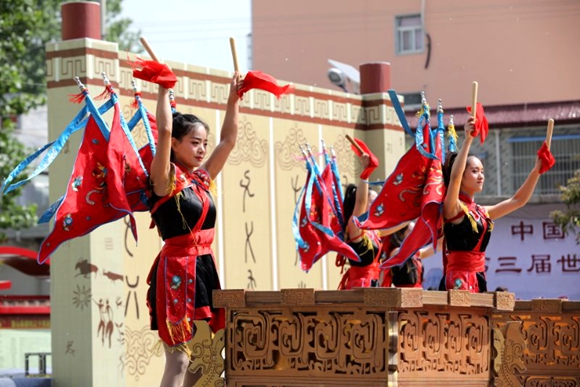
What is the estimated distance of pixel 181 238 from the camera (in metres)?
5.23

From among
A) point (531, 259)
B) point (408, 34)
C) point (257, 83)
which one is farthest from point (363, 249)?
point (408, 34)

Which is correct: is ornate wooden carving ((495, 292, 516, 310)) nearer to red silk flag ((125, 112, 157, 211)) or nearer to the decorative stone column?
red silk flag ((125, 112, 157, 211))

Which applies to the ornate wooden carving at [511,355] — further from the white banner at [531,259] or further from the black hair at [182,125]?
the white banner at [531,259]

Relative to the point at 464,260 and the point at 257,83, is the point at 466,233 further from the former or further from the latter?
the point at 257,83

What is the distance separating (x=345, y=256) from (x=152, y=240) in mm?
1437

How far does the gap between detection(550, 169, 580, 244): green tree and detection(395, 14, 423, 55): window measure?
11515 millimetres

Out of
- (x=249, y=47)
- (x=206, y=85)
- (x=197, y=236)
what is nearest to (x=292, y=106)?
(x=206, y=85)

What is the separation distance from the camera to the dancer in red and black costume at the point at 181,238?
5.08 metres

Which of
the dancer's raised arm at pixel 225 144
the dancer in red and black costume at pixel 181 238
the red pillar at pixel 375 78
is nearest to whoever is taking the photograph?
the dancer in red and black costume at pixel 181 238

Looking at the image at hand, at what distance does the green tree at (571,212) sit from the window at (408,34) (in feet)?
37.8

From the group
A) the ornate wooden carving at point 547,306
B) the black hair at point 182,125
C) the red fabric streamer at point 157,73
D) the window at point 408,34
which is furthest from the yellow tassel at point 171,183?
the window at point 408,34

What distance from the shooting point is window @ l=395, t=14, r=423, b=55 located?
25.9 metres

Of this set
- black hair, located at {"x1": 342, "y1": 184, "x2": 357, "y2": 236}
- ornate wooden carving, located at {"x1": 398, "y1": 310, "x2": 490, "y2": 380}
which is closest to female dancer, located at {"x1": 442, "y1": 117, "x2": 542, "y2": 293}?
ornate wooden carving, located at {"x1": 398, "y1": 310, "x2": 490, "y2": 380}

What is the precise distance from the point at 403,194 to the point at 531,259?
356 inches
